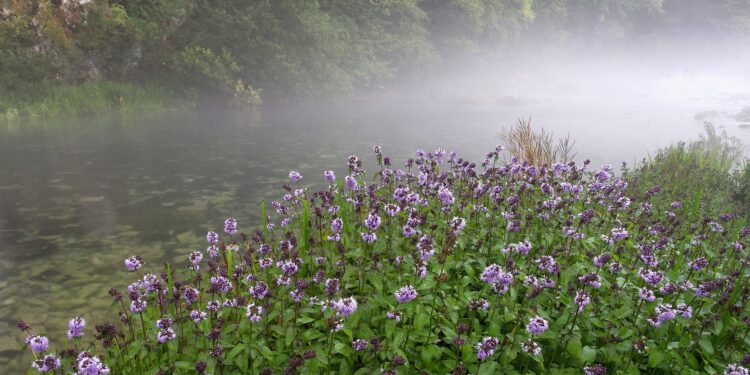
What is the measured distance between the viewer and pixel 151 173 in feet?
51.7

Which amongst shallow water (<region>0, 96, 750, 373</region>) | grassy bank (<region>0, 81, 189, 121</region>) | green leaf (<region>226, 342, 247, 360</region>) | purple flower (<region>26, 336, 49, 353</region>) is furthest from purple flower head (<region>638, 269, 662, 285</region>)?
grassy bank (<region>0, 81, 189, 121</region>)

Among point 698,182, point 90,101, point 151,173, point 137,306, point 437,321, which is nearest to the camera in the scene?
point 137,306

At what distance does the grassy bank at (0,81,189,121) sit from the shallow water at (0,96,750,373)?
61.9 inches

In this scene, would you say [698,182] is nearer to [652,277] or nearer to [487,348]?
[652,277]

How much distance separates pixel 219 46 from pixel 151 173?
723 inches

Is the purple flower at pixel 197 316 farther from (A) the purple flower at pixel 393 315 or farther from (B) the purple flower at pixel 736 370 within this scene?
(B) the purple flower at pixel 736 370

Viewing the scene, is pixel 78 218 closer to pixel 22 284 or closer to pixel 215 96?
pixel 22 284

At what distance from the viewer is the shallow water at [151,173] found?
8031 millimetres

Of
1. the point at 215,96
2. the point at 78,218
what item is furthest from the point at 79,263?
the point at 215,96

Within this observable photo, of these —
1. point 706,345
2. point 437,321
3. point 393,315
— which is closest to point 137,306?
point 393,315

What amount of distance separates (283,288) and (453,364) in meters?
2.21

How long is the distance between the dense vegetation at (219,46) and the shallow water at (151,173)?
2.59 metres

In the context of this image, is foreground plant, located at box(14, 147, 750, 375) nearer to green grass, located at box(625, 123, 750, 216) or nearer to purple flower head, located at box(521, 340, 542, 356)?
purple flower head, located at box(521, 340, 542, 356)

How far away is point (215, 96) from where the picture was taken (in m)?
32.6
